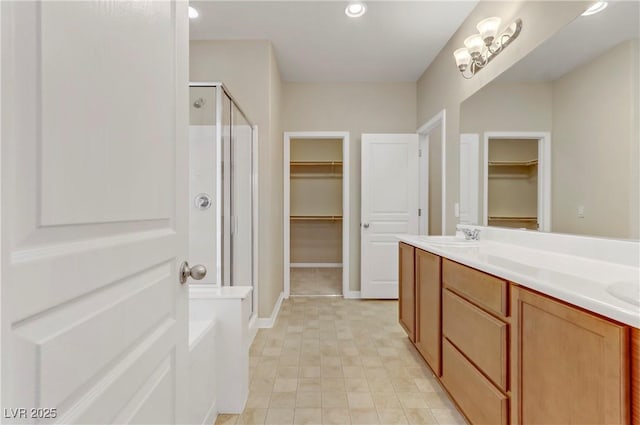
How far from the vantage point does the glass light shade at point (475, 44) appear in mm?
2377

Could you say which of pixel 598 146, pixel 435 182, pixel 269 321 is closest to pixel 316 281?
pixel 269 321

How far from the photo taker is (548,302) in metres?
1.02

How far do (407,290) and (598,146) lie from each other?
1.53m

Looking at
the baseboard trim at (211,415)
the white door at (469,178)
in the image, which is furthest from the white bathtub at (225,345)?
the white door at (469,178)

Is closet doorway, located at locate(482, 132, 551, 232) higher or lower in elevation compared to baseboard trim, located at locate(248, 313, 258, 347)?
higher

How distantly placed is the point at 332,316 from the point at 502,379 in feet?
7.24

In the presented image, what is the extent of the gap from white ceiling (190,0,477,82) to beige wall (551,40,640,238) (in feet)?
4.72

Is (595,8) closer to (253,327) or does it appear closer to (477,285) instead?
(477,285)

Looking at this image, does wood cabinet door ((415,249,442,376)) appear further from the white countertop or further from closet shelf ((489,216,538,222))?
closet shelf ((489,216,538,222))

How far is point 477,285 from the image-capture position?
147 centimetres

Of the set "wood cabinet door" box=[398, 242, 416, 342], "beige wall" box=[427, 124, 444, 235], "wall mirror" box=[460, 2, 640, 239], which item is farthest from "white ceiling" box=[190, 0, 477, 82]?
"wood cabinet door" box=[398, 242, 416, 342]

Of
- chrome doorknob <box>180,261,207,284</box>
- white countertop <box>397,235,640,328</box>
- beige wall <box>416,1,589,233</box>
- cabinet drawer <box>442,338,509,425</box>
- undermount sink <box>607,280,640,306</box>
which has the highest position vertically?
beige wall <box>416,1,589,233</box>

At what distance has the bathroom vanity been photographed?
0.81 m

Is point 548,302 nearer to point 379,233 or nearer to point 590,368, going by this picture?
point 590,368
